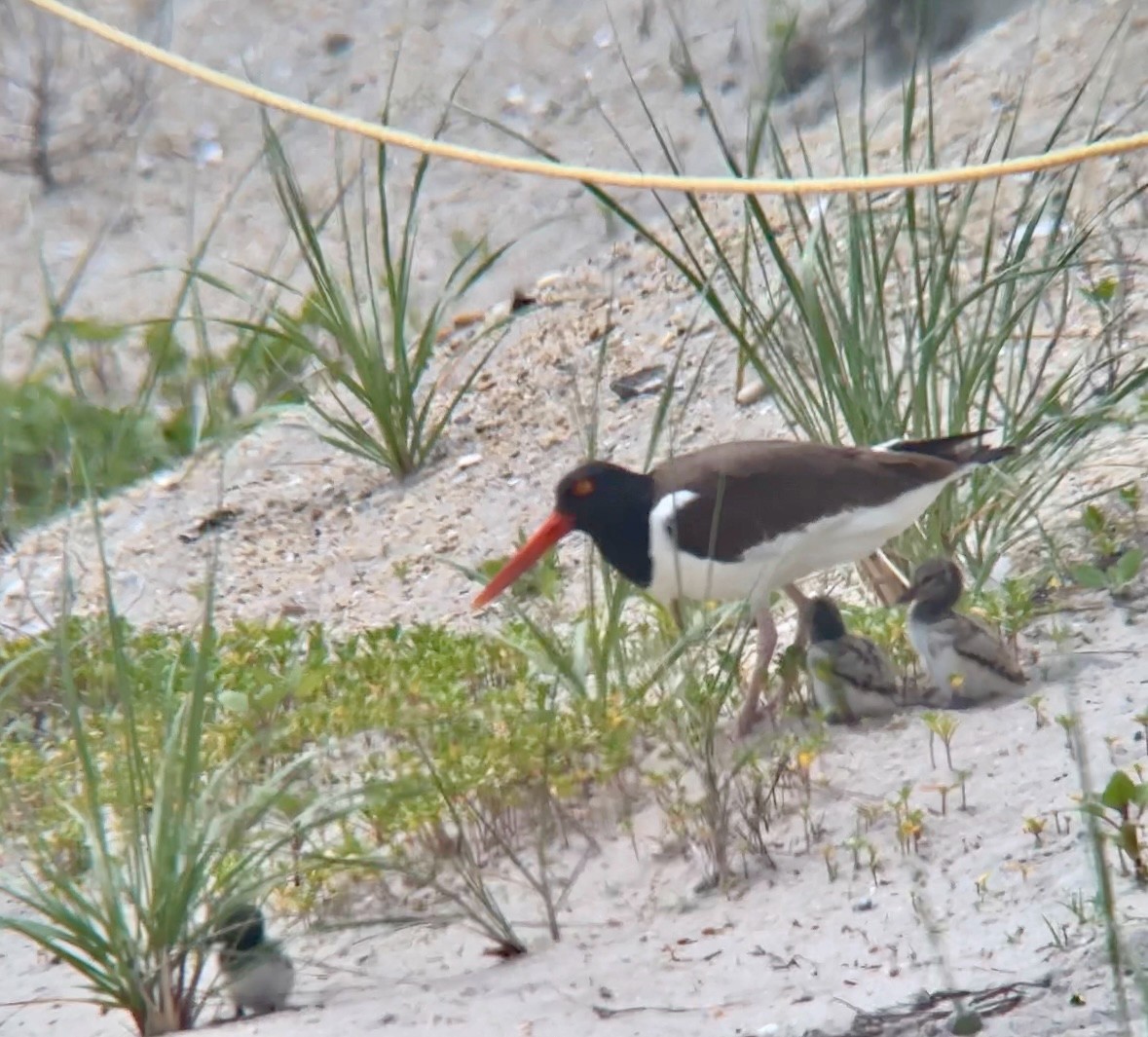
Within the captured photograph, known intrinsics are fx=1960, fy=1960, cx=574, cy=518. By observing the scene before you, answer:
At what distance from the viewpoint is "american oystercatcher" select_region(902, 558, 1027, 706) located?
4.45 meters

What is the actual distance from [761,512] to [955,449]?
54 centimetres

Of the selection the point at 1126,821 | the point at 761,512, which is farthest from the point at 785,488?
the point at 1126,821

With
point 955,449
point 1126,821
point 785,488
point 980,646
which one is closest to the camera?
point 1126,821

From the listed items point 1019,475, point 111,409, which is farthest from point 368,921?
point 111,409

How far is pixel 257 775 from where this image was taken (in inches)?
192

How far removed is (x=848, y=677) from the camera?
455 cm

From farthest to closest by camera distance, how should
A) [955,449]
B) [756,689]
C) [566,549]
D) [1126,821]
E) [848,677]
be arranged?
1. [566,549]
2. [955,449]
3. [756,689]
4. [848,677]
5. [1126,821]

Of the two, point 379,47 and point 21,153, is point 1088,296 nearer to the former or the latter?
point 379,47

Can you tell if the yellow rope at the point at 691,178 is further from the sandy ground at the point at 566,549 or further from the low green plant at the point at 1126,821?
the low green plant at the point at 1126,821

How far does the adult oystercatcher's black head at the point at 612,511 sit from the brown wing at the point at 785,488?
0.15 metres

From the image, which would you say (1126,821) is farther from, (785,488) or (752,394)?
(752,394)

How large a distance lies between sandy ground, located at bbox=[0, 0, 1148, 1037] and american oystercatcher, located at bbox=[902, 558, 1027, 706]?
3.8 inches

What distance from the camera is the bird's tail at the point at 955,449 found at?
4.83m

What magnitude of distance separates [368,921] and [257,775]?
1.20 metres
